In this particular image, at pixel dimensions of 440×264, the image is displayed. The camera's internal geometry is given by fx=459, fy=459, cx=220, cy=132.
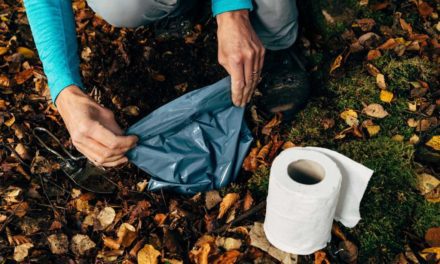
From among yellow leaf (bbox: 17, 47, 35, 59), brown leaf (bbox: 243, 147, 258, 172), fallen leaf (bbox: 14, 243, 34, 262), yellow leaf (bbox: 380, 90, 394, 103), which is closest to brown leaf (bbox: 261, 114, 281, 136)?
brown leaf (bbox: 243, 147, 258, 172)

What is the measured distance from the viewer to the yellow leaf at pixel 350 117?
7.36 ft

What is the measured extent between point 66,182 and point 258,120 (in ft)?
3.18

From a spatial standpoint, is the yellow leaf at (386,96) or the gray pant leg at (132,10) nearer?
the gray pant leg at (132,10)

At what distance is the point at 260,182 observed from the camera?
2.08 meters

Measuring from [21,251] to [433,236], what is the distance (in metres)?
1.71

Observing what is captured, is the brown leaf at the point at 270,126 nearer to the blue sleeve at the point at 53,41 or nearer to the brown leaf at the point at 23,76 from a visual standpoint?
the blue sleeve at the point at 53,41

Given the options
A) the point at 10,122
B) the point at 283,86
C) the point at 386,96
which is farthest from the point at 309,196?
the point at 10,122

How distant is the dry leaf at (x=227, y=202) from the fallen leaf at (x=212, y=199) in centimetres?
4

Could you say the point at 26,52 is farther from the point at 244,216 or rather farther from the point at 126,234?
the point at 244,216

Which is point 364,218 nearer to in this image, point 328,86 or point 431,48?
point 328,86

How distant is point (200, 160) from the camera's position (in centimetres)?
200

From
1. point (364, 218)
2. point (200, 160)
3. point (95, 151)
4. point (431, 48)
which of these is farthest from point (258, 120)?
point (431, 48)

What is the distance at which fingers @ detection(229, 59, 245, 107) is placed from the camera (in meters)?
1.73

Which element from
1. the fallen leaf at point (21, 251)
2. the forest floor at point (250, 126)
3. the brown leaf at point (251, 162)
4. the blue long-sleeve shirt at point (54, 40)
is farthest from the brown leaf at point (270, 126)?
the fallen leaf at point (21, 251)
